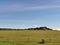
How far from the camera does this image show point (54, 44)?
121ft

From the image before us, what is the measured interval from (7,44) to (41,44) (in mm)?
6746

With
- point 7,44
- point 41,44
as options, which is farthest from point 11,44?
point 41,44

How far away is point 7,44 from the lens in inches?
1253

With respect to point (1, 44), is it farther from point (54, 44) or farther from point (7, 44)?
point (54, 44)

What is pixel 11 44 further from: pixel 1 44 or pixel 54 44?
pixel 54 44

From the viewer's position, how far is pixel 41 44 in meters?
35.5

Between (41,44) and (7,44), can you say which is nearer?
(7,44)

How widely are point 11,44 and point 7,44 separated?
0.64 meters

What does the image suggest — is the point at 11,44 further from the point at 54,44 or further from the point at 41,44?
the point at 54,44

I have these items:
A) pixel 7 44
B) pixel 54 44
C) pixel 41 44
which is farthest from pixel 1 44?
pixel 54 44

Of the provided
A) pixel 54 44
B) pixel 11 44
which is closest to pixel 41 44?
pixel 54 44

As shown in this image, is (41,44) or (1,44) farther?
(41,44)

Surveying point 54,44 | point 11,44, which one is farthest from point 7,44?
point 54,44

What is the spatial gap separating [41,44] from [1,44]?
782cm
